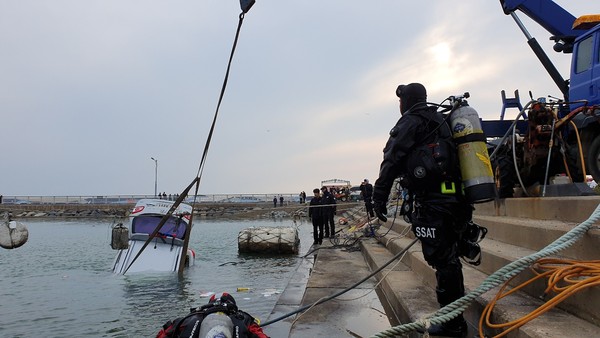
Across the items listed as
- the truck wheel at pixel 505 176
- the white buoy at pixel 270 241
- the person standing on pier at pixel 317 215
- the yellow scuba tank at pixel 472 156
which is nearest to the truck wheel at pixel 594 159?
the truck wheel at pixel 505 176

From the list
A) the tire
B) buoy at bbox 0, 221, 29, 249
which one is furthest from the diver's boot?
buoy at bbox 0, 221, 29, 249

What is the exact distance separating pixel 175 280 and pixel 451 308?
288 inches

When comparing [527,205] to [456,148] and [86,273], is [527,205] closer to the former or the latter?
[456,148]

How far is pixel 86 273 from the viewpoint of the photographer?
34.0 feet

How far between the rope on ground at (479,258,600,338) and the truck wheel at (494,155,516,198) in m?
3.08

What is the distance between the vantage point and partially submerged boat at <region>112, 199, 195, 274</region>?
387 inches

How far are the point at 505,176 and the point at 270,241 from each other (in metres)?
7.88

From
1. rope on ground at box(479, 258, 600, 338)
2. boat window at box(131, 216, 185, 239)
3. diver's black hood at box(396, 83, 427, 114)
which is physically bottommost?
rope on ground at box(479, 258, 600, 338)

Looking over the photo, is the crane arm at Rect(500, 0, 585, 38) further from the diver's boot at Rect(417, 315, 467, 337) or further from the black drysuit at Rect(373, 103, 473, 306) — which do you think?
the diver's boot at Rect(417, 315, 467, 337)

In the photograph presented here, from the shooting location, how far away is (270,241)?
12.6 metres

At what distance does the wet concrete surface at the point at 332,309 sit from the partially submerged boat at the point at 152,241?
3993mm

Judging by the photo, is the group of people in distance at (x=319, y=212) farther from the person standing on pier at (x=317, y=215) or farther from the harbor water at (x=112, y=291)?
the harbor water at (x=112, y=291)

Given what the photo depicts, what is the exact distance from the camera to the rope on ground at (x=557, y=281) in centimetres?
253

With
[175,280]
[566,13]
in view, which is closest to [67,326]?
[175,280]
